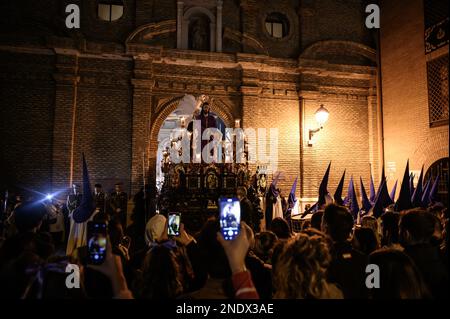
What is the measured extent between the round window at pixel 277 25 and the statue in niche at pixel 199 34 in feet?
8.88

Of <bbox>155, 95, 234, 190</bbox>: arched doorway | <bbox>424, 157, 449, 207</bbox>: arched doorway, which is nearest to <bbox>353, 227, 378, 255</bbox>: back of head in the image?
<bbox>155, 95, 234, 190</bbox>: arched doorway

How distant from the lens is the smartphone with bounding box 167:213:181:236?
13.4 ft

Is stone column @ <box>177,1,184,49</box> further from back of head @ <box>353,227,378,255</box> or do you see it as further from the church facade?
back of head @ <box>353,227,378,255</box>

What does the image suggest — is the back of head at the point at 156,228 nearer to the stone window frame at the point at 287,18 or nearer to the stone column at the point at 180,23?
the stone column at the point at 180,23

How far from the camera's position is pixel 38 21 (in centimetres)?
1223

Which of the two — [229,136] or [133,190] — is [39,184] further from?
[229,136]

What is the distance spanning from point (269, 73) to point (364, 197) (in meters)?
6.90

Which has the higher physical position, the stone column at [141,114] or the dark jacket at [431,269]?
the stone column at [141,114]

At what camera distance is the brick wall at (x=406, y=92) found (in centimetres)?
1173

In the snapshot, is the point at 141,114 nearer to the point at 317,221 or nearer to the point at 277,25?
the point at 277,25

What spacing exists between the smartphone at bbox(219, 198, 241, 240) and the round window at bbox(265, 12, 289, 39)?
13.3m

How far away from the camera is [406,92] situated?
12.6m

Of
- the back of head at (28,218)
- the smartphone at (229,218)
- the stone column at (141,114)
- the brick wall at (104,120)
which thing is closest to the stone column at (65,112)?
the brick wall at (104,120)
